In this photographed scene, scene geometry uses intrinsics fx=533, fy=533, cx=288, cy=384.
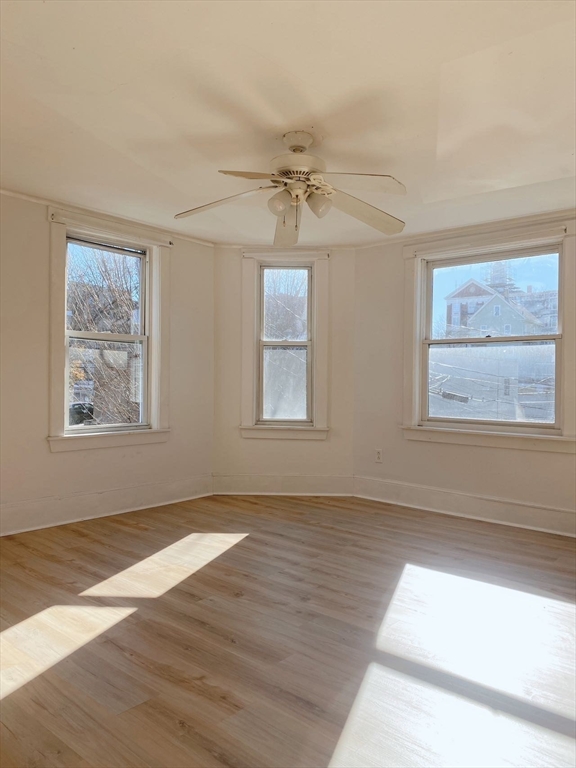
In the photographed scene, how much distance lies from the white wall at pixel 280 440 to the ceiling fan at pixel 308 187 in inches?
81.7

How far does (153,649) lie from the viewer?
2227 millimetres

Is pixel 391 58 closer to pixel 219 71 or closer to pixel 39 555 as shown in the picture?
pixel 219 71

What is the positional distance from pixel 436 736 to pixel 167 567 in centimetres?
193

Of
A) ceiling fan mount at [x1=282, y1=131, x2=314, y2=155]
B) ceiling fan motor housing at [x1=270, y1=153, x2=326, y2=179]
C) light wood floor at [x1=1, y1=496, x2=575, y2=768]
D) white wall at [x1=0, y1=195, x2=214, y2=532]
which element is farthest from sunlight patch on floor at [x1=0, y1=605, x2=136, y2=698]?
ceiling fan mount at [x1=282, y1=131, x2=314, y2=155]

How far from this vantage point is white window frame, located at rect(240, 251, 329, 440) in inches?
203

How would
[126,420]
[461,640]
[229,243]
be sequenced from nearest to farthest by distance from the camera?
[461,640] → [126,420] → [229,243]

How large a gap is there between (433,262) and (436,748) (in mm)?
3936

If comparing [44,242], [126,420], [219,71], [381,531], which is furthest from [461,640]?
[44,242]

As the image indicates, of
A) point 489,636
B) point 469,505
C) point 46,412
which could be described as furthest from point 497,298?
point 46,412

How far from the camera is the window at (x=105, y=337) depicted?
428 cm

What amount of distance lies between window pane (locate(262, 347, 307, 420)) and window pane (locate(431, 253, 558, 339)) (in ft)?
4.38

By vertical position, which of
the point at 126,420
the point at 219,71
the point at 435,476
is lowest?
the point at 435,476

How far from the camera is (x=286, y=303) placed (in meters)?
5.28

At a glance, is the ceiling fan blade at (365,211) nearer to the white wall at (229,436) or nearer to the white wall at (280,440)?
the white wall at (229,436)
